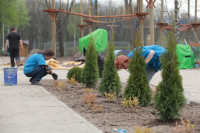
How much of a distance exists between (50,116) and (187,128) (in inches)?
82.2

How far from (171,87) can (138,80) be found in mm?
1256

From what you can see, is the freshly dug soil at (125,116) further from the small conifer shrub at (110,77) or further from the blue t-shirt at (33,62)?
the blue t-shirt at (33,62)

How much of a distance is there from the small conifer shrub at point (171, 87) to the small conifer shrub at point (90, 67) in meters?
3.89

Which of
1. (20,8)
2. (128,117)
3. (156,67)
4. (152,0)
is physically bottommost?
(128,117)

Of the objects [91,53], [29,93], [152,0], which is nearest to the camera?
[29,93]

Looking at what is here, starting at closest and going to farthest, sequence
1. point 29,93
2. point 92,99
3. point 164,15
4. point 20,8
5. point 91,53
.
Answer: point 92,99
point 29,93
point 91,53
point 164,15
point 20,8

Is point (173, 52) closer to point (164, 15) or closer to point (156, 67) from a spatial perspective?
point (156, 67)

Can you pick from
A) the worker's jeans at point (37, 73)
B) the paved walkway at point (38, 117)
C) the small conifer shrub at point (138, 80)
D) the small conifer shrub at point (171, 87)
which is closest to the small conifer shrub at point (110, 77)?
the small conifer shrub at point (138, 80)

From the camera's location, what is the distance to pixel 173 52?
15.3ft

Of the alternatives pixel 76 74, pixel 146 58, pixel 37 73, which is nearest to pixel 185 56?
pixel 76 74

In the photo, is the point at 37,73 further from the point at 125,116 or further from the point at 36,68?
the point at 125,116

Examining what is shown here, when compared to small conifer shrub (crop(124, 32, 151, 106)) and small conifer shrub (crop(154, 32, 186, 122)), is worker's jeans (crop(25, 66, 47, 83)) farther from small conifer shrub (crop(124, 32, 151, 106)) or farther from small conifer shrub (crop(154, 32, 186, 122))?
small conifer shrub (crop(154, 32, 186, 122))

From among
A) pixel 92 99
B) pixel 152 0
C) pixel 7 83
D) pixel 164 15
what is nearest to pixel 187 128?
pixel 92 99

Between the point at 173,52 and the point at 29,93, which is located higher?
the point at 173,52
